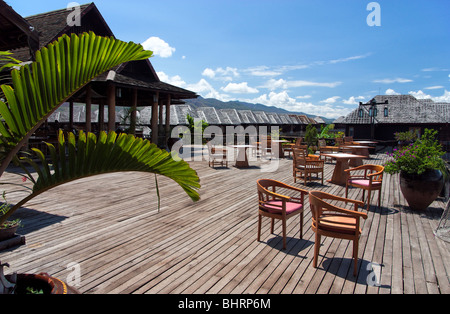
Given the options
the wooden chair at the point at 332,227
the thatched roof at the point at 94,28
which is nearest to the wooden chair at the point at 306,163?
the wooden chair at the point at 332,227

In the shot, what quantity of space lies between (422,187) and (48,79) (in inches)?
240

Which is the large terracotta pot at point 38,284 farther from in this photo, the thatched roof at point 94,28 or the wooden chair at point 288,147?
the wooden chair at point 288,147

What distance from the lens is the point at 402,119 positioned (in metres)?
29.9

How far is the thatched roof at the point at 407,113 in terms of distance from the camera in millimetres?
29138

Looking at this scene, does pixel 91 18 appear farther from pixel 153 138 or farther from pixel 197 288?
pixel 197 288

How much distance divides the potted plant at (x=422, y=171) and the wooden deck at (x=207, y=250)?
31 centimetres

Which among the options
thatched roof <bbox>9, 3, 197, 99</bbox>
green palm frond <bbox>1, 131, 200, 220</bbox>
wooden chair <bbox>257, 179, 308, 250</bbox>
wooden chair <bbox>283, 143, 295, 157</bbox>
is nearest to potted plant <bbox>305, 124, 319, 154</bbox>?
wooden chair <bbox>283, 143, 295, 157</bbox>

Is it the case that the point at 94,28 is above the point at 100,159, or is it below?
above

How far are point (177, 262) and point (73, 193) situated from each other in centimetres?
407

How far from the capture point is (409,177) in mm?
5684

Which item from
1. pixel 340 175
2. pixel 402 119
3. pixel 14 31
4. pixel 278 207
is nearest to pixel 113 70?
pixel 14 31

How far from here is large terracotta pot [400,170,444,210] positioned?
552 centimetres

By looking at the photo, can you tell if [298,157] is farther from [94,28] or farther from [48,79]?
[94,28]

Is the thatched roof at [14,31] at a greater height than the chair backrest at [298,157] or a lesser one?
greater
